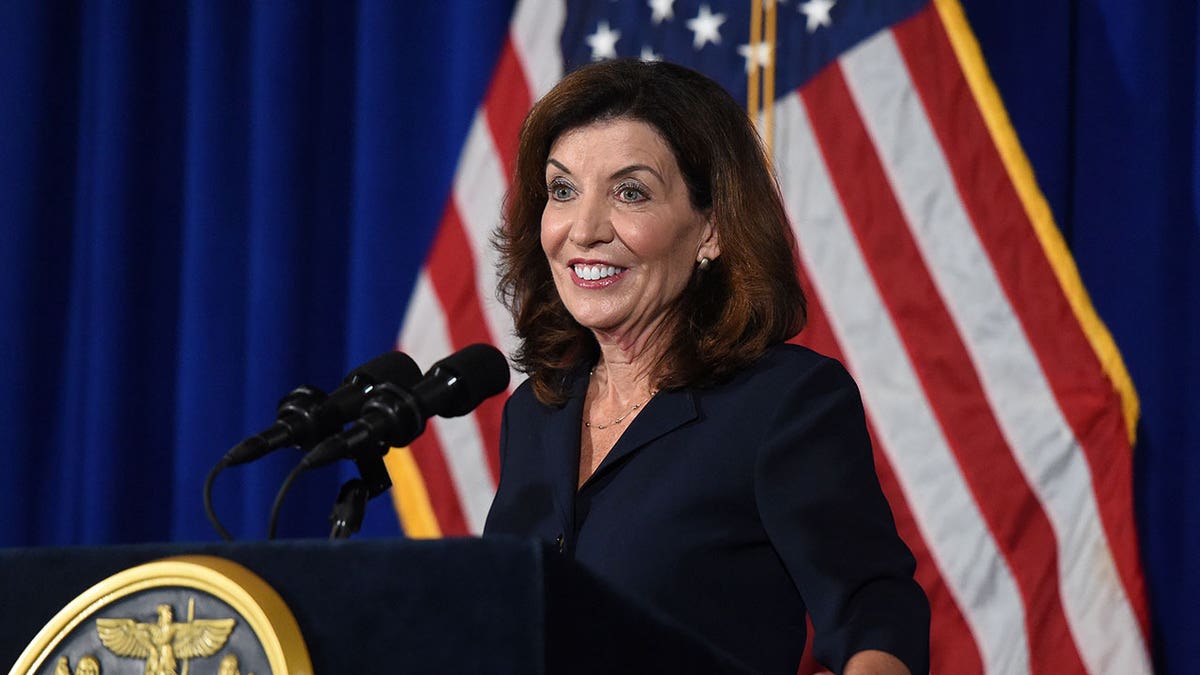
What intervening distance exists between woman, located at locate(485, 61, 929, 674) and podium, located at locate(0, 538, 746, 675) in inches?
20.2

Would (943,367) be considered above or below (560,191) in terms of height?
below

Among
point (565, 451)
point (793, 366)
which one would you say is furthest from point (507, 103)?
point (793, 366)

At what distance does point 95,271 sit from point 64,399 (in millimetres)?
346

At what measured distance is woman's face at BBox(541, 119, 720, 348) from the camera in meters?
1.66

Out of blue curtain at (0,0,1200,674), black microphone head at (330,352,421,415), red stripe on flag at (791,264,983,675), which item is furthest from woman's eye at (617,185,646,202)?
blue curtain at (0,0,1200,674)

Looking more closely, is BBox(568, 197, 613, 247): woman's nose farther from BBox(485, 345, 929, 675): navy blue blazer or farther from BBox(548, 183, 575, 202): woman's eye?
BBox(485, 345, 929, 675): navy blue blazer

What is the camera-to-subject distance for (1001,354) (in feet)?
8.38

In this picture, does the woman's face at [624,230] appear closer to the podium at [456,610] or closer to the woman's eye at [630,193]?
the woman's eye at [630,193]

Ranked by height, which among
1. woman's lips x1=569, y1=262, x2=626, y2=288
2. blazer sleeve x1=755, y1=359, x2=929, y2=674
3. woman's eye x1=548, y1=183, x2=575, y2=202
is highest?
woman's eye x1=548, y1=183, x2=575, y2=202

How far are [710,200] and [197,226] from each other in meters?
1.94

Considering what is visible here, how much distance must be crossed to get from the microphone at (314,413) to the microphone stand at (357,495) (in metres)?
0.05

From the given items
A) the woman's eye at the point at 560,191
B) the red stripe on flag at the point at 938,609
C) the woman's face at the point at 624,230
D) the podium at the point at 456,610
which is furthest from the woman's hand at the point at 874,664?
the red stripe on flag at the point at 938,609

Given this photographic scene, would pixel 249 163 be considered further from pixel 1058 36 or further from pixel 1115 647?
pixel 1115 647

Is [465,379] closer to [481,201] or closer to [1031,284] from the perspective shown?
[1031,284]
